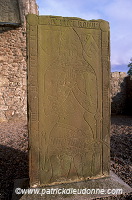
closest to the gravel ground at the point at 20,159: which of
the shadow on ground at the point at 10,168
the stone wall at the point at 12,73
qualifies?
the shadow on ground at the point at 10,168

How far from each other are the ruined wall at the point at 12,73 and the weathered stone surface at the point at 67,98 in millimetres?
4702

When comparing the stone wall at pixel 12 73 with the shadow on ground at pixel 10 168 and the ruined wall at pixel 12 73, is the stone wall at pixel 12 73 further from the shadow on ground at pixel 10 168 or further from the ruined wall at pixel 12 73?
the shadow on ground at pixel 10 168

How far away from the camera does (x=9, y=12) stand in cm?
646

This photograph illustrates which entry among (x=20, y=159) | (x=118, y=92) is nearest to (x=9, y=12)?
(x=118, y=92)

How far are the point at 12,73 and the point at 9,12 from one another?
2.62 metres

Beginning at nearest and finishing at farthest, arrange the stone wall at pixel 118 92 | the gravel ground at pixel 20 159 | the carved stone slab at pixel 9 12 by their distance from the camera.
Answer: the gravel ground at pixel 20 159 → the carved stone slab at pixel 9 12 → the stone wall at pixel 118 92

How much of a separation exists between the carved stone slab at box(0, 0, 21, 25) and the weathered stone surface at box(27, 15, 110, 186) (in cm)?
497

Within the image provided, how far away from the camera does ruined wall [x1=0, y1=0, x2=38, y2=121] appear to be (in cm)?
593

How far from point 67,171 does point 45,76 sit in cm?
111

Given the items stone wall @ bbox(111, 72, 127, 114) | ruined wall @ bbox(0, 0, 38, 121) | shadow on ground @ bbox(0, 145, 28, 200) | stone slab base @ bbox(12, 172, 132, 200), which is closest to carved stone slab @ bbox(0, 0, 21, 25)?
ruined wall @ bbox(0, 0, 38, 121)

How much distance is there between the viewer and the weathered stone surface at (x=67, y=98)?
1686mm

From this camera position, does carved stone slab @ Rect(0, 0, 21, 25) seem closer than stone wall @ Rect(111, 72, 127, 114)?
Yes

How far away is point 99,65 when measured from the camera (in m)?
1.84

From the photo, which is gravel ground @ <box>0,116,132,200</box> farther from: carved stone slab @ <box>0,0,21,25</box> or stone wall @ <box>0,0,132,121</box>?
carved stone slab @ <box>0,0,21,25</box>
